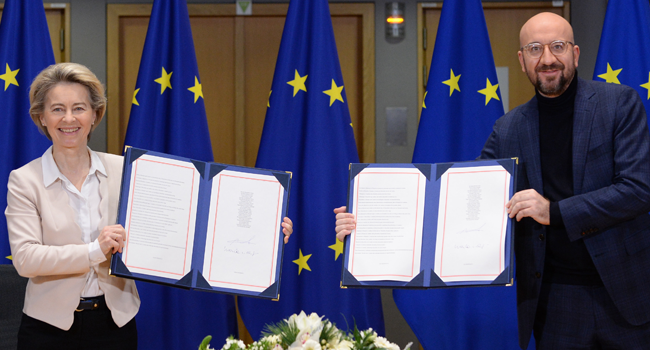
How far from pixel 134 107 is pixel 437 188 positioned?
1770mm

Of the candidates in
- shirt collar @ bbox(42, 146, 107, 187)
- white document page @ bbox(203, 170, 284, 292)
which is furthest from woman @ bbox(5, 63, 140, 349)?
white document page @ bbox(203, 170, 284, 292)

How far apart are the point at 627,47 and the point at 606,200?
1.43 m

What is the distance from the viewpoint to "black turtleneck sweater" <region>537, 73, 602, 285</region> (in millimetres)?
2041

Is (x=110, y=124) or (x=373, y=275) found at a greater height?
(x=110, y=124)

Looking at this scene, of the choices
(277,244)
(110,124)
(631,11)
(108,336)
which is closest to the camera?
(108,336)

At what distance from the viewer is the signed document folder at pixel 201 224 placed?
6.88ft

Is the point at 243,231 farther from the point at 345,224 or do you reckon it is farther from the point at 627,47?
the point at 627,47

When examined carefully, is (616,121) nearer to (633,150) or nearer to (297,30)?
(633,150)

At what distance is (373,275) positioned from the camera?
214 cm

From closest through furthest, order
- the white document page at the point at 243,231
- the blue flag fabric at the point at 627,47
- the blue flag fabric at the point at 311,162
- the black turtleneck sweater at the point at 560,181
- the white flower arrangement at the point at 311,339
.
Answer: the white flower arrangement at the point at 311,339, the black turtleneck sweater at the point at 560,181, the white document page at the point at 243,231, the blue flag fabric at the point at 627,47, the blue flag fabric at the point at 311,162

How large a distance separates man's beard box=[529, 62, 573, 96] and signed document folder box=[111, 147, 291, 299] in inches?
41.1

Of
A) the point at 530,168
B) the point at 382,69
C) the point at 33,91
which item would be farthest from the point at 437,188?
the point at 382,69

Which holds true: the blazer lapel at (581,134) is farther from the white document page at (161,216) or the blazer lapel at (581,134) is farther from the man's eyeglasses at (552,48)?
the white document page at (161,216)

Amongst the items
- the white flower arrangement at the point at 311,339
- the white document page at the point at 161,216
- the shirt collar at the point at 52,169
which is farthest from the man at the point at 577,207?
the shirt collar at the point at 52,169
